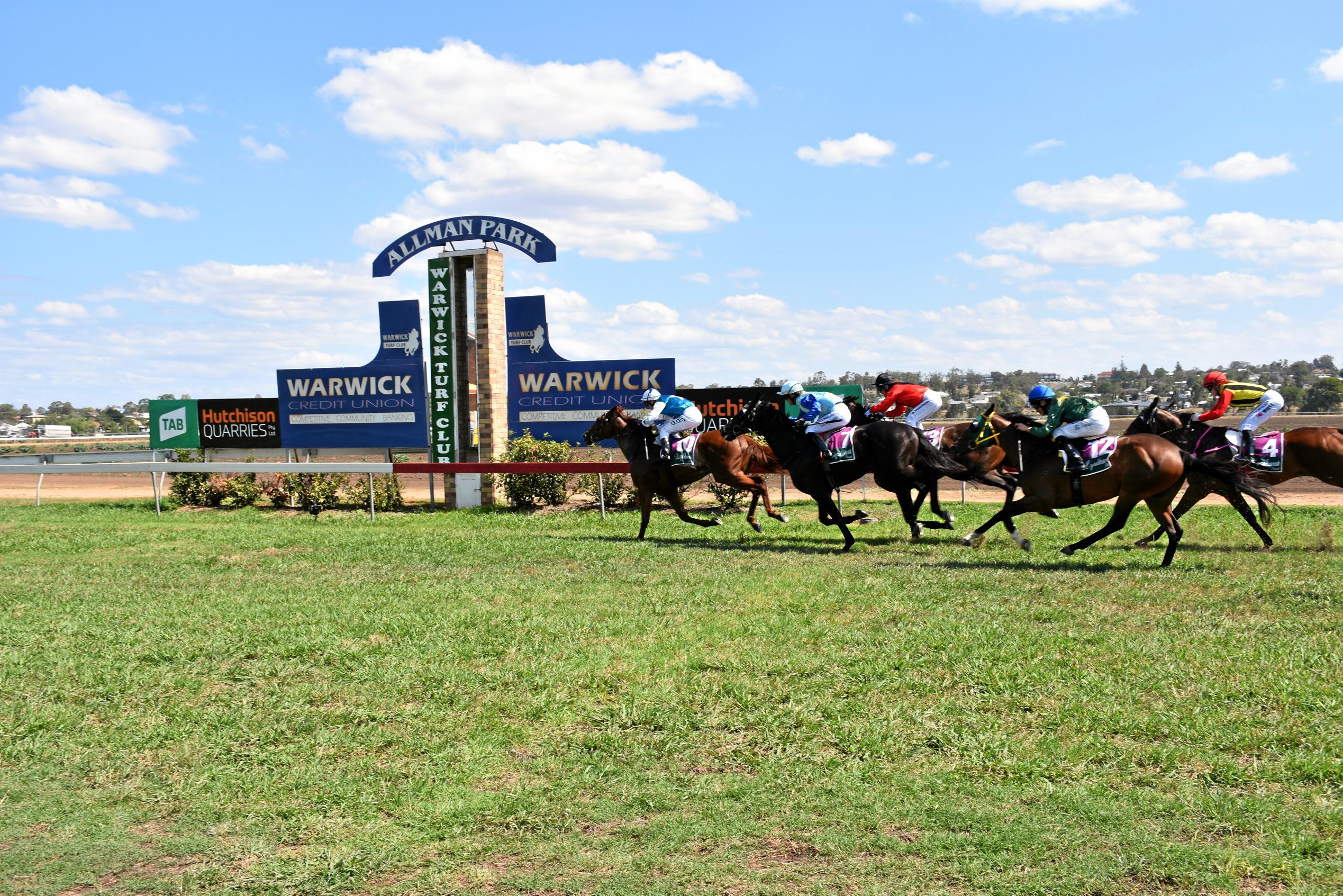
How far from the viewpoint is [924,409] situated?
14.1m

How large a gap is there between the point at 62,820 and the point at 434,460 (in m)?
16.0

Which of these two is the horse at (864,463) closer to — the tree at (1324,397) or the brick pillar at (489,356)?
the brick pillar at (489,356)

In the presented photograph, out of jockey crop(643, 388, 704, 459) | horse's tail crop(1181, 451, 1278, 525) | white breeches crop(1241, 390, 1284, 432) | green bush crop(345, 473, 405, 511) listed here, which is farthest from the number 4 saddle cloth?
green bush crop(345, 473, 405, 511)

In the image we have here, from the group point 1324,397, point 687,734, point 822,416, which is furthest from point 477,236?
point 1324,397

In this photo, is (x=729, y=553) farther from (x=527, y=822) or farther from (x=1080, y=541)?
(x=527, y=822)

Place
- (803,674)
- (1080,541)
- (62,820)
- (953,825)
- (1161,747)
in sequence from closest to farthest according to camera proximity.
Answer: (953,825)
(62,820)
(1161,747)
(803,674)
(1080,541)

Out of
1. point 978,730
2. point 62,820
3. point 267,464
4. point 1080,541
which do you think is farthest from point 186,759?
point 267,464

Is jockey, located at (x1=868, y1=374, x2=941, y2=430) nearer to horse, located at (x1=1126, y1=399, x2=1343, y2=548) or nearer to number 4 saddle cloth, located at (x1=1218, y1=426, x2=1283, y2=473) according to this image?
horse, located at (x1=1126, y1=399, x2=1343, y2=548)

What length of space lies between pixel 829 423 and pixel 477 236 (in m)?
9.98

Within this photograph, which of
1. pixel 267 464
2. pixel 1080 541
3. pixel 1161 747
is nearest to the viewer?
pixel 1161 747

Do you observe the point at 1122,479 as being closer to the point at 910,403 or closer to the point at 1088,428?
the point at 1088,428

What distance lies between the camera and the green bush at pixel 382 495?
20.2 m

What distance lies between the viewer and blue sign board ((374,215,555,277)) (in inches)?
790

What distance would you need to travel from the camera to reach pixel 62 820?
4.90m
